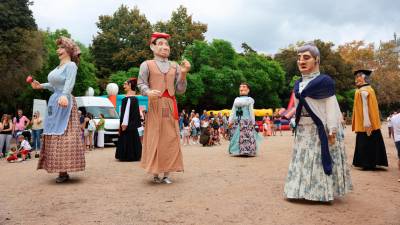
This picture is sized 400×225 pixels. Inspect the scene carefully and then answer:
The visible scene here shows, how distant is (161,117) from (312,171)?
2.78 m

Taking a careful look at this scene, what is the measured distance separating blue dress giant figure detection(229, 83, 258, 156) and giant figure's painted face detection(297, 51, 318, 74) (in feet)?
20.1

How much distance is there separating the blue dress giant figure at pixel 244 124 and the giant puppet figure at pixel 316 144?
6.19 m

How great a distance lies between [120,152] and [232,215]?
22.9 ft

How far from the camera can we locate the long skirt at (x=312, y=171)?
572cm

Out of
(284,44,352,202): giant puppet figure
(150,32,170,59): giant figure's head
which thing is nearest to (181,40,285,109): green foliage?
(150,32,170,59): giant figure's head

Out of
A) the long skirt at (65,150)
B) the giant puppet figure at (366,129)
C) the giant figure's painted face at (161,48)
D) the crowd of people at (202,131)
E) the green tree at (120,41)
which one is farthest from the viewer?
the green tree at (120,41)

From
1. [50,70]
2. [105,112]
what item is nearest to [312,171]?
[105,112]

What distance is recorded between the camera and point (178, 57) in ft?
148

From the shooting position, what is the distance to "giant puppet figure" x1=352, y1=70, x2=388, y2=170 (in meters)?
9.13

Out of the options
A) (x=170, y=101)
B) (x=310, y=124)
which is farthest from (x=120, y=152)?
(x=310, y=124)

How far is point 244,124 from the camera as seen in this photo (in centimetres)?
1239

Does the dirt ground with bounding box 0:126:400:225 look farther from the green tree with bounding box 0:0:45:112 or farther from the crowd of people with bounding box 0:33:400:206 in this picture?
the green tree with bounding box 0:0:45:112

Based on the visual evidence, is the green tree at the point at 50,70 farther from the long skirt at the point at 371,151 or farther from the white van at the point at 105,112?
the long skirt at the point at 371,151

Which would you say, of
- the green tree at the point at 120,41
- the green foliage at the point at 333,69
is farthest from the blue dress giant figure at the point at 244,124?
the green foliage at the point at 333,69
